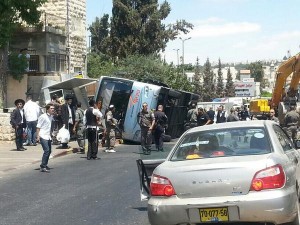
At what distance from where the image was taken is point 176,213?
6887 mm

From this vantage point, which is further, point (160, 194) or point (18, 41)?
point (18, 41)

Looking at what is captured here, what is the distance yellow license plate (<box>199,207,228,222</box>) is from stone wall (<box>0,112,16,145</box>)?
16.9 m

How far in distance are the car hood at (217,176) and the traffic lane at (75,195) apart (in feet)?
5.60

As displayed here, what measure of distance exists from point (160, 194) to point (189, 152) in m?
0.87

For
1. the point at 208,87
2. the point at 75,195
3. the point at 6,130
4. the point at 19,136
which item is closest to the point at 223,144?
the point at 75,195

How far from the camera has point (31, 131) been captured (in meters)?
22.5

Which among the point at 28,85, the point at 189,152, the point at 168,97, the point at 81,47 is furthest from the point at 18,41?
the point at 189,152

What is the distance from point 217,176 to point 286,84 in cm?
2811

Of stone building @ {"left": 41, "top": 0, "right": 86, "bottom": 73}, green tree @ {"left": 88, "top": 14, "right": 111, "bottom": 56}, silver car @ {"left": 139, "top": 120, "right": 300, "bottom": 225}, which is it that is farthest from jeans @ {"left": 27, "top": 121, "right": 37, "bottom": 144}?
green tree @ {"left": 88, "top": 14, "right": 111, "bottom": 56}

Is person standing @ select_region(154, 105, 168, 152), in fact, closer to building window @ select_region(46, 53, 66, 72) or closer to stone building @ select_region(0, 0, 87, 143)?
stone building @ select_region(0, 0, 87, 143)

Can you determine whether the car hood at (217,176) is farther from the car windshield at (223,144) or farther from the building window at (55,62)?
the building window at (55,62)

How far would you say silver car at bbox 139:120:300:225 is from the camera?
21.9ft

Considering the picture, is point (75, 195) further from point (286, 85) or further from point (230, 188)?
point (286, 85)

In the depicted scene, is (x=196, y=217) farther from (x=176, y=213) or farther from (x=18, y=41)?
(x=18, y=41)
